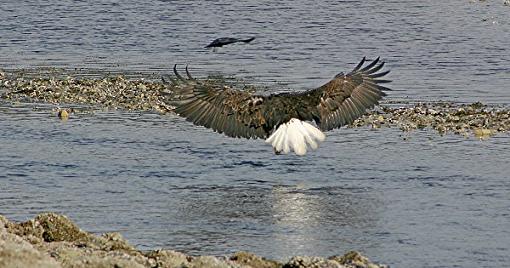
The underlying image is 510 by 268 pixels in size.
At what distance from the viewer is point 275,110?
37.2 ft

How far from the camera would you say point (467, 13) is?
24500 millimetres

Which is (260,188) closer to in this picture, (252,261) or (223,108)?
(223,108)

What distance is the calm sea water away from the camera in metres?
9.76

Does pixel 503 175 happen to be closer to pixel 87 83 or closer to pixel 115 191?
pixel 115 191

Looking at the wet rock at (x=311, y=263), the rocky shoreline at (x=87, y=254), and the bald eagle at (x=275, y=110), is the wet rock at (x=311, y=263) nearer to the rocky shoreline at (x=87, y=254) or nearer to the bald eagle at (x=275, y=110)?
the rocky shoreline at (x=87, y=254)

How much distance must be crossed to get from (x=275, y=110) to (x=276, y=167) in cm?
112

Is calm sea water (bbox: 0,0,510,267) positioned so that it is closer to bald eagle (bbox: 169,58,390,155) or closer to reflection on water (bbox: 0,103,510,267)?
reflection on water (bbox: 0,103,510,267)

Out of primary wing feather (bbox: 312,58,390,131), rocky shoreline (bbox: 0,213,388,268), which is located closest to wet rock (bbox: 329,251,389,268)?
rocky shoreline (bbox: 0,213,388,268)

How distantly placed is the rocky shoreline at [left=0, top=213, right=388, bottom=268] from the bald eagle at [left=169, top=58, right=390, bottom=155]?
8.91 ft

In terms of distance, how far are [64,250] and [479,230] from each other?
11.0 feet

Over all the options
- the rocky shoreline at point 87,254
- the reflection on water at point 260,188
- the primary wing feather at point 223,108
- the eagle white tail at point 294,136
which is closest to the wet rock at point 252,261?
the rocky shoreline at point 87,254

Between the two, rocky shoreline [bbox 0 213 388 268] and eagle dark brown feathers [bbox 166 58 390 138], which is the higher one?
eagle dark brown feathers [bbox 166 58 390 138]

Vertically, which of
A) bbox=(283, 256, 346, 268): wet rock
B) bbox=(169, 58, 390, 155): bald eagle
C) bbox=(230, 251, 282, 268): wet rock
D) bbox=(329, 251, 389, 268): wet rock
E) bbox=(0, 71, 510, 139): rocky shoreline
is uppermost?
bbox=(169, 58, 390, 155): bald eagle

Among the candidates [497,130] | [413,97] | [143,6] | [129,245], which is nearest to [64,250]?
[129,245]
